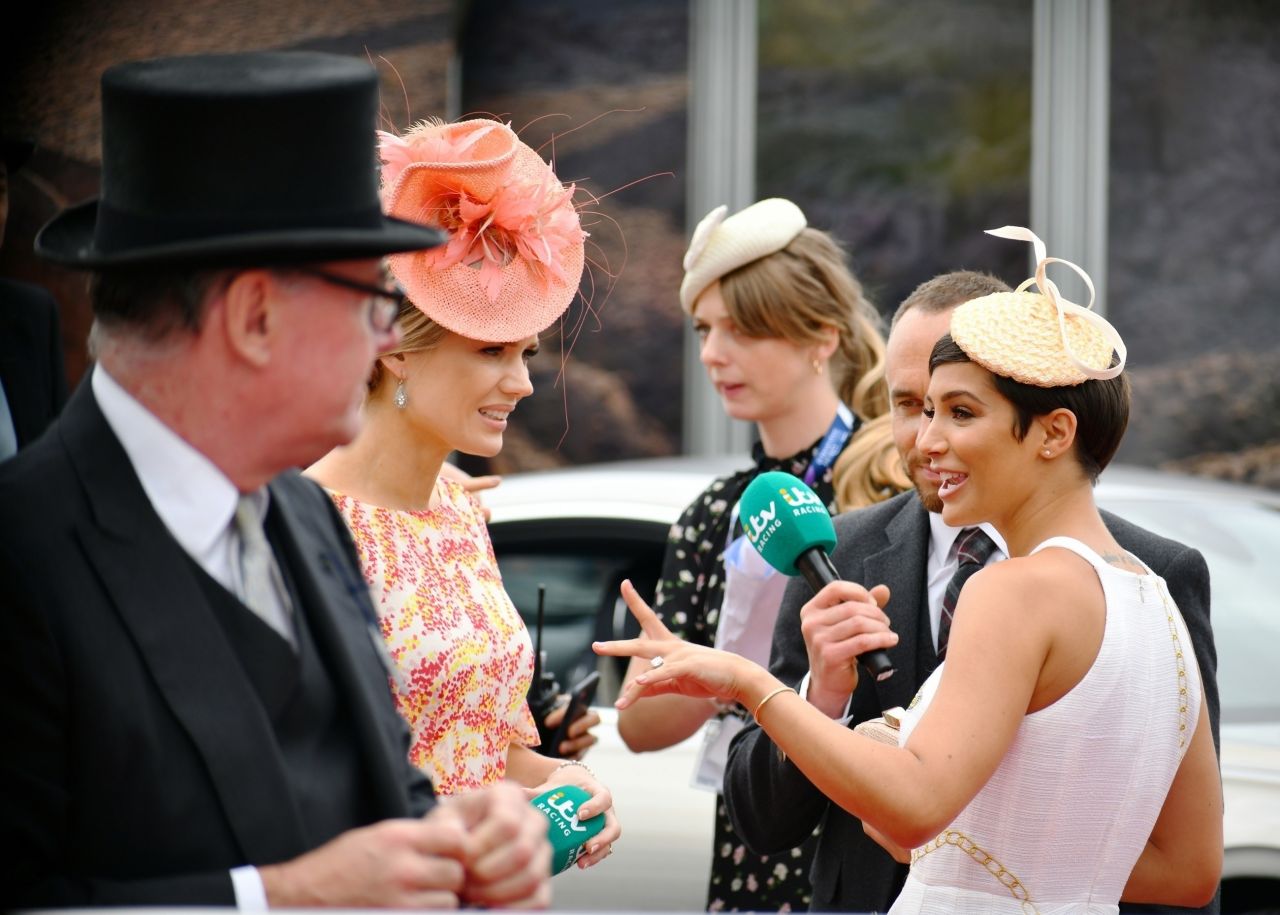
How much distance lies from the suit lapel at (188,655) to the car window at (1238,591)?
3.43 metres

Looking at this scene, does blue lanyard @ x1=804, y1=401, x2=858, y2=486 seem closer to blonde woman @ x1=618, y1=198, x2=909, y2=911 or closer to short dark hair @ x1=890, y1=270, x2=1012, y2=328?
blonde woman @ x1=618, y1=198, x2=909, y2=911

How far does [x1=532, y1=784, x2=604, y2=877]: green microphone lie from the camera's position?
2574mm

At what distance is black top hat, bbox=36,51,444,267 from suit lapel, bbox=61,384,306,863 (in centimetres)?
27

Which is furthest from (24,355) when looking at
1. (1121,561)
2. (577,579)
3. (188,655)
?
(1121,561)

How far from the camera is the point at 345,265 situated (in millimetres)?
1820

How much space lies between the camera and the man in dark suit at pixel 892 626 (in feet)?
9.19

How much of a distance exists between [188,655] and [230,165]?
21.3 inches

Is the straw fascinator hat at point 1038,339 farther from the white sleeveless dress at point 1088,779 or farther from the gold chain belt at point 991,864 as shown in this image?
the gold chain belt at point 991,864

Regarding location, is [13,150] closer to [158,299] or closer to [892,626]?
[158,299]

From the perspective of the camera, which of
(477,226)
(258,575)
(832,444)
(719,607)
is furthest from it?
(832,444)

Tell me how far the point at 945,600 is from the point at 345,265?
152 cm

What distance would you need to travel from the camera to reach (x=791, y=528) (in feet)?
9.08

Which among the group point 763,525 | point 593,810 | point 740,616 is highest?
point 763,525

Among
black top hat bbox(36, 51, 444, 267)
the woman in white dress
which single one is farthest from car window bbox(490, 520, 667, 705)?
black top hat bbox(36, 51, 444, 267)
